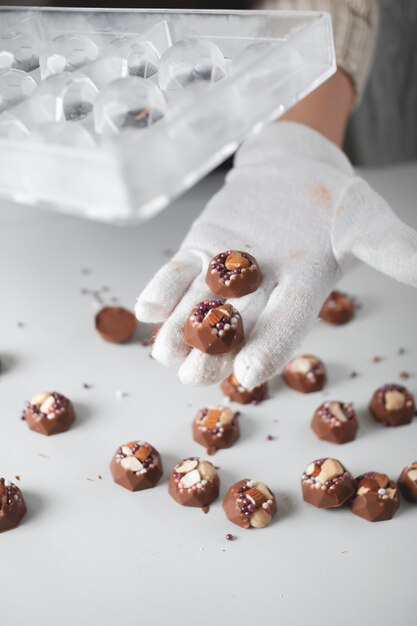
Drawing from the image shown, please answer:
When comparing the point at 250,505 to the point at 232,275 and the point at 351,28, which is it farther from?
the point at 351,28

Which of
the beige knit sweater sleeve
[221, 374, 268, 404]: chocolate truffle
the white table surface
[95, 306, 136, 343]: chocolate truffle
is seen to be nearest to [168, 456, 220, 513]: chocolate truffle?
the white table surface

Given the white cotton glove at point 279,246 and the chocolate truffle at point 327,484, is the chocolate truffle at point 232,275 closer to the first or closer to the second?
the white cotton glove at point 279,246

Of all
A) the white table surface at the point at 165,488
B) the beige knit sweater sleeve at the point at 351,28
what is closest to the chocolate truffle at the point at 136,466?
the white table surface at the point at 165,488

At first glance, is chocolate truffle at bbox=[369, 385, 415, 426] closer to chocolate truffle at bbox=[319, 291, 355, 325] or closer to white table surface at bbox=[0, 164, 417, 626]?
white table surface at bbox=[0, 164, 417, 626]

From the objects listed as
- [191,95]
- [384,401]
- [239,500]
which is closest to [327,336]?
[384,401]

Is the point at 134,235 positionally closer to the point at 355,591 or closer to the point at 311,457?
the point at 311,457
